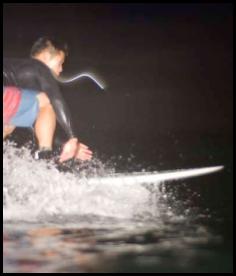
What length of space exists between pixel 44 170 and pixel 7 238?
55 cm

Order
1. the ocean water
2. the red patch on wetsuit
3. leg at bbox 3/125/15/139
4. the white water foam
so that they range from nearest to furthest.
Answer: the ocean water < the white water foam < the red patch on wetsuit < leg at bbox 3/125/15/139

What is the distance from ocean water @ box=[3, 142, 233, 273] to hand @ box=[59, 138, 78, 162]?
0.07 meters

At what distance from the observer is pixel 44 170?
2105 millimetres

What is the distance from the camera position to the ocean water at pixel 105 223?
1.41 m

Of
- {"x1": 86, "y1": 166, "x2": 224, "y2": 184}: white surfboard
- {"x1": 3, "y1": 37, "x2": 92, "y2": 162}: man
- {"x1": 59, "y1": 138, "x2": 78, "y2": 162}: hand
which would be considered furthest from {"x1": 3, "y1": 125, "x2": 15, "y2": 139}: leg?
{"x1": 86, "y1": 166, "x2": 224, "y2": 184}: white surfboard

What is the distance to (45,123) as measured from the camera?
6.98 feet

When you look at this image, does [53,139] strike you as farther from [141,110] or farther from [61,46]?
[141,110]

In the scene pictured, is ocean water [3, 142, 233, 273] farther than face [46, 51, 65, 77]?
No

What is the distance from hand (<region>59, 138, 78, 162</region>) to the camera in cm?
211

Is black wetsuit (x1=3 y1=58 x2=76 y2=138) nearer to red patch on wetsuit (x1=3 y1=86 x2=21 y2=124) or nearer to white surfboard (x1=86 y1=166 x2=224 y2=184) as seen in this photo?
red patch on wetsuit (x1=3 y1=86 x2=21 y2=124)

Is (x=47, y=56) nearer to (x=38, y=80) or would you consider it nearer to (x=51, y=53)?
(x=51, y=53)

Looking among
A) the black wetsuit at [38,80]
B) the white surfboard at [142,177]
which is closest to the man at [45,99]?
the black wetsuit at [38,80]

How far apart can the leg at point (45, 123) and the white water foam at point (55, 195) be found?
78 mm

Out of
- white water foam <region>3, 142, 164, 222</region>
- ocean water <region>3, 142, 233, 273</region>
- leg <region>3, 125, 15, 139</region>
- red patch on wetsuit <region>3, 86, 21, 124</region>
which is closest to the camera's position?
ocean water <region>3, 142, 233, 273</region>
